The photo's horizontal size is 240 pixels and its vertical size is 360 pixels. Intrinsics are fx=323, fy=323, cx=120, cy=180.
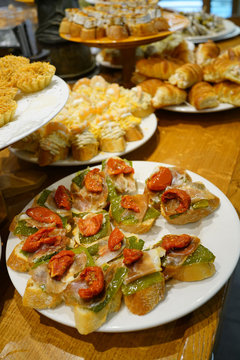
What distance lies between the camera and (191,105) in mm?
2053

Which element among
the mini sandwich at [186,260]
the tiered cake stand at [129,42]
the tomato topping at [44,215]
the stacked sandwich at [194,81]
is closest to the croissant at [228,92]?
the stacked sandwich at [194,81]

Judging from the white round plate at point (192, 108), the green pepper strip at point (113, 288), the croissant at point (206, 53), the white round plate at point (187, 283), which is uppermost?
the croissant at point (206, 53)

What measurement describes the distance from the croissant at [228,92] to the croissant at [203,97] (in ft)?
0.16

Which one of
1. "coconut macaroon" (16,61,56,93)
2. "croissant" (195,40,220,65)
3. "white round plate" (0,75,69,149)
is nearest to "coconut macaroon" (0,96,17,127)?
"white round plate" (0,75,69,149)

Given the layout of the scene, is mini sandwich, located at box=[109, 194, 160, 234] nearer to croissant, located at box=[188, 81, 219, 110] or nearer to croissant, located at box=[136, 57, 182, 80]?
croissant, located at box=[188, 81, 219, 110]

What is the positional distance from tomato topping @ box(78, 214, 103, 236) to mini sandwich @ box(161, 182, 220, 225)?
0.25 m

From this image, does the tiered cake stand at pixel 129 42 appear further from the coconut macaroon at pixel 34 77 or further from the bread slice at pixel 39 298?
the bread slice at pixel 39 298

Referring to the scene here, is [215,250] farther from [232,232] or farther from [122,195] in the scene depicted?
[122,195]

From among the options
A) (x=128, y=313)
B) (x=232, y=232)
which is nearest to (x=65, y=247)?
(x=128, y=313)

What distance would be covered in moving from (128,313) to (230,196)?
78 centimetres

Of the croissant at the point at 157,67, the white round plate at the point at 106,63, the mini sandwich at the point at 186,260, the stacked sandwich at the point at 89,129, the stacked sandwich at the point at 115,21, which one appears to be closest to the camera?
the mini sandwich at the point at 186,260

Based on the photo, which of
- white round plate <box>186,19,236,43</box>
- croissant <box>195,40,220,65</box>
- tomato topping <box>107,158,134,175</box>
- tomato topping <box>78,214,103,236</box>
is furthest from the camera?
white round plate <box>186,19,236,43</box>

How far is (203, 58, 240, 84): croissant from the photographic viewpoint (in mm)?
1945

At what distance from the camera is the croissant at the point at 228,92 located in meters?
1.96
